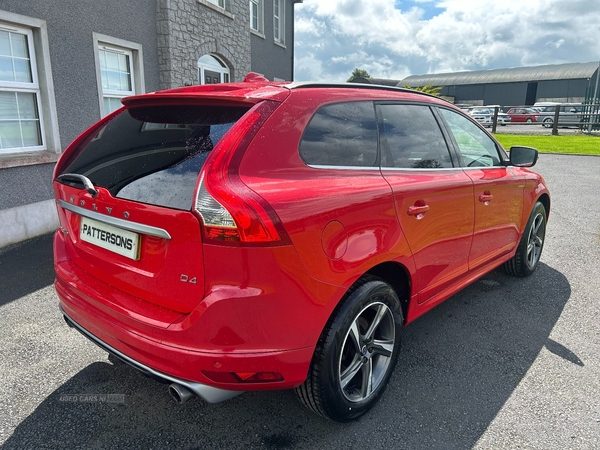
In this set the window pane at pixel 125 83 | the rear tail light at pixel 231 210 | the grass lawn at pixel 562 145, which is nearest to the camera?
the rear tail light at pixel 231 210

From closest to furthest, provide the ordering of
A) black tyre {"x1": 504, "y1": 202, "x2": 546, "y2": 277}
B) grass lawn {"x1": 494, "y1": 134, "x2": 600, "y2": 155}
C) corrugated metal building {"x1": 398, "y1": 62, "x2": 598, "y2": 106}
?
black tyre {"x1": 504, "y1": 202, "x2": 546, "y2": 277} → grass lawn {"x1": 494, "y1": 134, "x2": 600, "y2": 155} → corrugated metal building {"x1": 398, "y1": 62, "x2": 598, "y2": 106}

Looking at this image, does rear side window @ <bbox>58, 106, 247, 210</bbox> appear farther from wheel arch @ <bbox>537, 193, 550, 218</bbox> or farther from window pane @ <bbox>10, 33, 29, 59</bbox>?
window pane @ <bbox>10, 33, 29, 59</bbox>

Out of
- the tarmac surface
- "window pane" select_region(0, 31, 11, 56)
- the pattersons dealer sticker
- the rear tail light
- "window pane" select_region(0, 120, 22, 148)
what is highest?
"window pane" select_region(0, 31, 11, 56)

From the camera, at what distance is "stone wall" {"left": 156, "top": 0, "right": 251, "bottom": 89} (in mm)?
8195

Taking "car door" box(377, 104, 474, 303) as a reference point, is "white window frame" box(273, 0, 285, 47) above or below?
above

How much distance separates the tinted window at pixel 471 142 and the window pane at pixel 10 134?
5.33 meters

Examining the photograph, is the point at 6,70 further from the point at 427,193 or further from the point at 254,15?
the point at 254,15

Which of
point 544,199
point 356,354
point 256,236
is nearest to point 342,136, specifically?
point 256,236

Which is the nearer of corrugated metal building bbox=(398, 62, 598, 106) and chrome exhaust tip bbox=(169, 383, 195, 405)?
chrome exhaust tip bbox=(169, 383, 195, 405)

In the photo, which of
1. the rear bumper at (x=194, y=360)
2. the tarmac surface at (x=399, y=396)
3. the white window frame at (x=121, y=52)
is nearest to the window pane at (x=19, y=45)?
the white window frame at (x=121, y=52)

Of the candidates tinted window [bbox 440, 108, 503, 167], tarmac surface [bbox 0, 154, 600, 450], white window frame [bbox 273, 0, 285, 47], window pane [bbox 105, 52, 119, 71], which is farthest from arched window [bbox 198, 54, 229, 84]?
tinted window [bbox 440, 108, 503, 167]

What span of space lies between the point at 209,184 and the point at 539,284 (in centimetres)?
381

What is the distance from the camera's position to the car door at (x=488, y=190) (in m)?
3.29

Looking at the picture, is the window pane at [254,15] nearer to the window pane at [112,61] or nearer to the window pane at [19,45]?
the window pane at [112,61]
